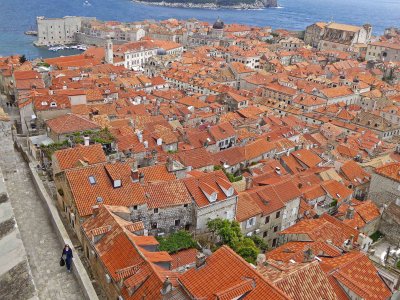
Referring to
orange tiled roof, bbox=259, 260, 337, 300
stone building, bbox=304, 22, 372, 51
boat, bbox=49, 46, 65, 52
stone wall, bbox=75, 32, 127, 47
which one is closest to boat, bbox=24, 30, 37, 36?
stone wall, bbox=75, 32, 127, 47

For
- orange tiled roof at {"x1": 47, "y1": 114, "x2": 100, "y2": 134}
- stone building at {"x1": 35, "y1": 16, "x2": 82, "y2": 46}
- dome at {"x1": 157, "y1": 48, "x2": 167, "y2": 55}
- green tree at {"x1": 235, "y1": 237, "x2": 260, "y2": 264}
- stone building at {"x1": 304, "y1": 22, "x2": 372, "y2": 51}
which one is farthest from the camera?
stone building at {"x1": 304, "y1": 22, "x2": 372, "y2": 51}

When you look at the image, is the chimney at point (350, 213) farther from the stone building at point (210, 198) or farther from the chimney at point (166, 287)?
the chimney at point (166, 287)

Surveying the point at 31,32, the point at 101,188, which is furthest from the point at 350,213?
the point at 31,32

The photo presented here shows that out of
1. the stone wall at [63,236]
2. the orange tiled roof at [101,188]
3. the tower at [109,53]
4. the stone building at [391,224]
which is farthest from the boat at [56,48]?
the orange tiled roof at [101,188]

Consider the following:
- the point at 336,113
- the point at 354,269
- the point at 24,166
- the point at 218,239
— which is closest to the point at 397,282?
the point at 354,269

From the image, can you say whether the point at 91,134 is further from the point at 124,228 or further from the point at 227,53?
the point at 227,53

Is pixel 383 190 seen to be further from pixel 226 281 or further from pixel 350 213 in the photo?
pixel 226 281

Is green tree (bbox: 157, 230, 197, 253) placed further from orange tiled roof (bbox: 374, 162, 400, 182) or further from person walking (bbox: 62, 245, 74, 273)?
orange tiled roof (bbox: 374, 162, 400, 182)

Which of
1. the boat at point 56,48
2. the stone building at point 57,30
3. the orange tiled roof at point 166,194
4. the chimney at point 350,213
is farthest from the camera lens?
the stone building at point 57,30
